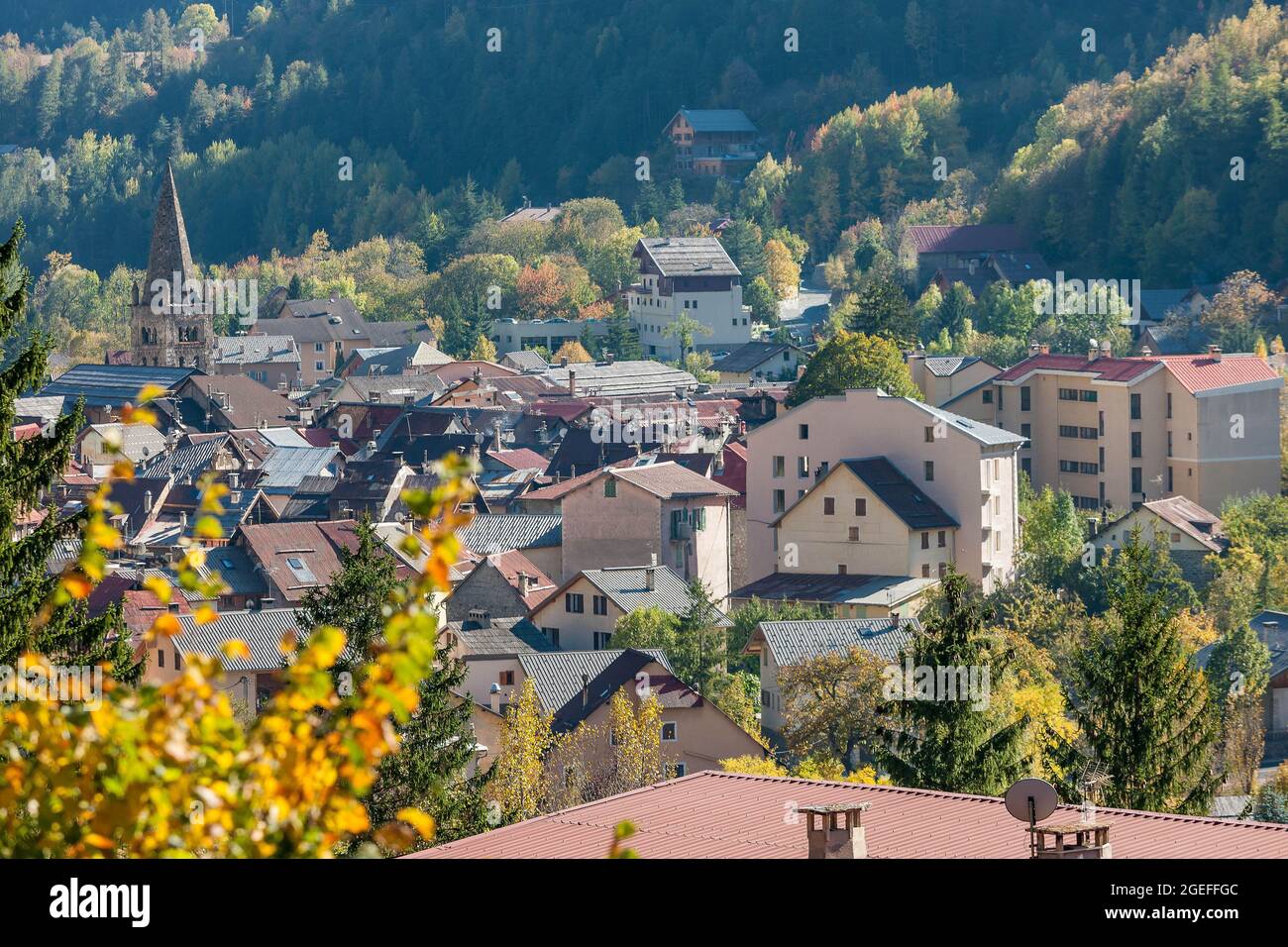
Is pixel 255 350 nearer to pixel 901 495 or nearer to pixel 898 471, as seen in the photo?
pixel 898 471

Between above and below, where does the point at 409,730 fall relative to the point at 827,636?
below

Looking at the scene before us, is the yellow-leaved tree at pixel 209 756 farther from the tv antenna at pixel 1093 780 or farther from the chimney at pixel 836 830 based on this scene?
the tv antenna at pixel 1093 780

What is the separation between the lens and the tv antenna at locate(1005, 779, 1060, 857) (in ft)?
46.0

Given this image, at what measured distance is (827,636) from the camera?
3866cm

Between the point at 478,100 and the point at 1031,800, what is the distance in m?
167

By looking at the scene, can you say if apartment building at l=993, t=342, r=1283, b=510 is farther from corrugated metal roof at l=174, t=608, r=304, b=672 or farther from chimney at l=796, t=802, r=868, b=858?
chimney at l=796, t=802, r=868, b=858

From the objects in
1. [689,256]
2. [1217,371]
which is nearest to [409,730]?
[1217,371]

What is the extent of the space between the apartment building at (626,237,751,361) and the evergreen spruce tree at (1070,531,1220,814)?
84717 millimetres

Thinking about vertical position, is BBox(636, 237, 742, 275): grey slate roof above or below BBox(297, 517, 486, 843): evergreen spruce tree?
above

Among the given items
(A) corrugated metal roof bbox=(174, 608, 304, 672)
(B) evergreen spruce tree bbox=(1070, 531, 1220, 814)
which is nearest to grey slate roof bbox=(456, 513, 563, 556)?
(A) corrugated metal roof bbox=(174, 608, 304, 672)

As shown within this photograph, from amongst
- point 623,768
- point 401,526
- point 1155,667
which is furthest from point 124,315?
point 1155,667

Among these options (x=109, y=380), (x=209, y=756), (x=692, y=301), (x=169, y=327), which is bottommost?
(x=209, y=756)


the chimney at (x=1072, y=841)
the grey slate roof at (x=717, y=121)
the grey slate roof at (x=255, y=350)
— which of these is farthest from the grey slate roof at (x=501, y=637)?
the grey slate roof at (x=717, y=121)
